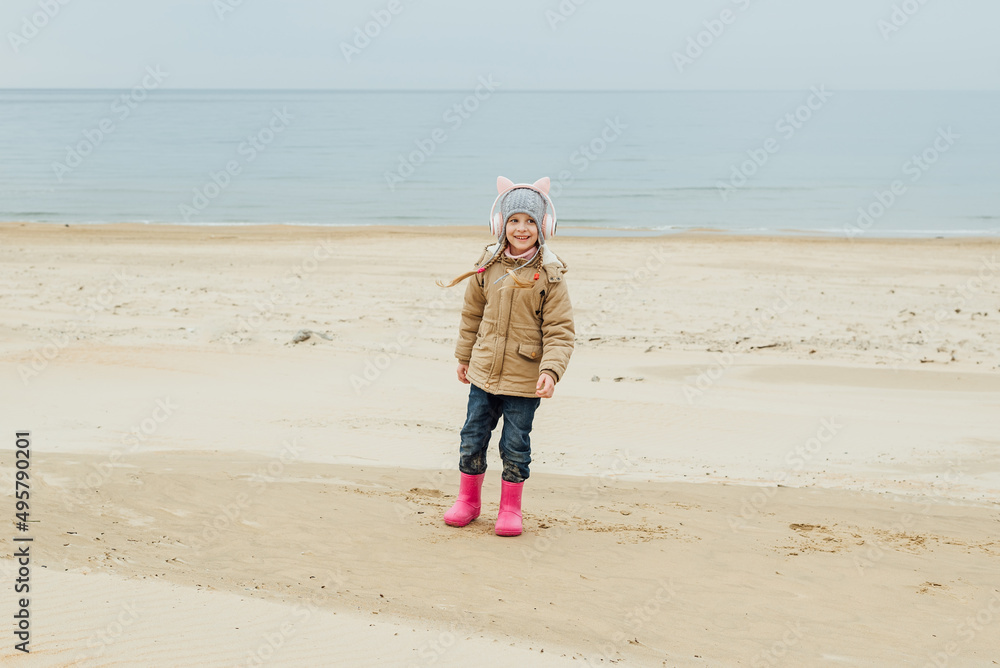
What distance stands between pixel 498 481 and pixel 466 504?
104cm

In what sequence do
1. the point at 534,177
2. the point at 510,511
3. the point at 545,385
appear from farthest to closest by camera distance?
1. the point at 534,177
2. the point at 510,511
3. the point at 545,385

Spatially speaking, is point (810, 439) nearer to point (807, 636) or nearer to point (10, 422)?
point (807, 636)

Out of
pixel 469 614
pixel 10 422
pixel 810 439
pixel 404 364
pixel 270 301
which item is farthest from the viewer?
pixel 270 301

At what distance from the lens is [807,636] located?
11.8 ft

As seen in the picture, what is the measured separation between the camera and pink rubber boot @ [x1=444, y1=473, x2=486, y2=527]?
468 centimetres

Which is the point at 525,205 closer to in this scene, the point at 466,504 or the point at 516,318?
the point at 516,318

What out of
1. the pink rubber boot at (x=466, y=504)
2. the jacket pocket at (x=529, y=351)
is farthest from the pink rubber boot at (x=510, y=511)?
the jacket pocket at (x=529, y=351)

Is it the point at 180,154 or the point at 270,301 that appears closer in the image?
the point at 270,301

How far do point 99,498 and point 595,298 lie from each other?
888 centimetres

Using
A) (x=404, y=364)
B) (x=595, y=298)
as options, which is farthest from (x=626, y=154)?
(x=404, y=364)

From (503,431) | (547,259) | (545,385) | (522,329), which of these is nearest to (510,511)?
(503,431)

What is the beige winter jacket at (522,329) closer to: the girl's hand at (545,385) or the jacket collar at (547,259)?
the jacket collar at (547,259)

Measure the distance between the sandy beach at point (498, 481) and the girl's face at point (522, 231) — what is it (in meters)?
1.58

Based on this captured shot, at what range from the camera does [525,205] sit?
14.1 feet
